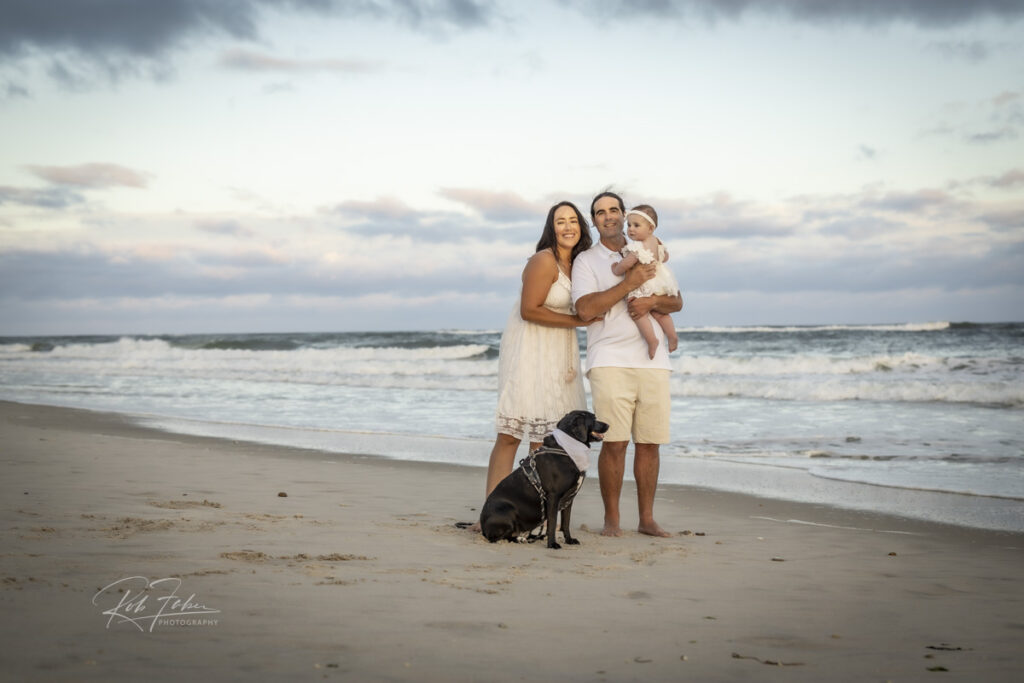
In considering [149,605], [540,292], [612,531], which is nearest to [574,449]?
[612,531]

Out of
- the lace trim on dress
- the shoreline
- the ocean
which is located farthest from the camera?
the ocean

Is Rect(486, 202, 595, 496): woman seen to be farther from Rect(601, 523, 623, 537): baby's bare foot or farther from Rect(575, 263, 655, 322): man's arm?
Rect(601, 523, 623, 537): baby's bare foot

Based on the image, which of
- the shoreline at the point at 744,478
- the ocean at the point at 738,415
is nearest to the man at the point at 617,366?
the shoreline at the point at 744,478

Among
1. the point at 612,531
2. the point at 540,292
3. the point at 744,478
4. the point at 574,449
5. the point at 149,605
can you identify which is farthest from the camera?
the point at 744,478

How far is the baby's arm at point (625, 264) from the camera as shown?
4902 millimetres

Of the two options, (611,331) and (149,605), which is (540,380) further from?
(149,605)

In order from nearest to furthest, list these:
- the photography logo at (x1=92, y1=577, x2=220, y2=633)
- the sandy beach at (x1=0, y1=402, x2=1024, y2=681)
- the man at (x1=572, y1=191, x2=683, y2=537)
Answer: the sandy beach at (x1=0, y1=402, x2=1024, y2=681), the photography logo at (x1=92, y1=577, x2=220, y2=633), the man at (x1=572, y1=191, x2=683, y2=537)

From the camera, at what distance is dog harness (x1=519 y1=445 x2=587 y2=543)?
187 inches

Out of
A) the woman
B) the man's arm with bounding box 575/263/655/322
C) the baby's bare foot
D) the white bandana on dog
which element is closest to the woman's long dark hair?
the woman

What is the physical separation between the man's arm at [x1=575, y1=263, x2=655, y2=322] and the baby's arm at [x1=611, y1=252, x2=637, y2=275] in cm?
4

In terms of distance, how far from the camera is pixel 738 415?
1339cm

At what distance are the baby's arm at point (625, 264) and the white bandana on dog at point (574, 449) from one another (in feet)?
3.40

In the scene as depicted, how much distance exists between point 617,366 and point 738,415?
8.84 meters

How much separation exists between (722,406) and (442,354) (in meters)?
23.0
